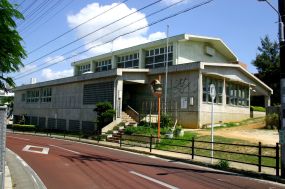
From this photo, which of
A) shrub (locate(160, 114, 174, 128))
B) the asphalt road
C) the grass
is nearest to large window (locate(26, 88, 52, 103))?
shrub (locate(160, 114, 174, 128))

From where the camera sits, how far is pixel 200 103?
32.9m

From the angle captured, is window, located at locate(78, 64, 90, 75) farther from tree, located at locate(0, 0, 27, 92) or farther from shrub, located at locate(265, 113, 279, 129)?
tree, located at locate(0, 0, 27, 92)

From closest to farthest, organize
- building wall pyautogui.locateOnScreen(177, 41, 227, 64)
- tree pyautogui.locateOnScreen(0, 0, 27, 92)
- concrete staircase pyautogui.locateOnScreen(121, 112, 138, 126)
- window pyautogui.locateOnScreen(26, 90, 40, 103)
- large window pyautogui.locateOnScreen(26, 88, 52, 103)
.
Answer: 1. tree pyautogui.locateOnScreen(0, 0, 27, 92)
2. concrete staircase pyautogui.locateOnScreen(121, 112, 138, 126)
3. building wall pyautogui.locateOnScreen(177, 41, 227, 64)
4. large window pyautogui.locateOnScreen(26, 88, 52, 103)
5. window pyautogui.locateOnScreen(26, 90, 40, 103)

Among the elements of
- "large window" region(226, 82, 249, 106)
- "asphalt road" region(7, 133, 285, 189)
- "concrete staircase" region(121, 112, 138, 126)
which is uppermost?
"large window" region(226, 82, 249, 106)

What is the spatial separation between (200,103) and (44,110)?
2920 centimetres

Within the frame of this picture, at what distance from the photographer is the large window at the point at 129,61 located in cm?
4447

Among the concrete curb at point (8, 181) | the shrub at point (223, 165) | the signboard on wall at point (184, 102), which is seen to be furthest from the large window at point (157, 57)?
the concrete curb at point (8, 181)

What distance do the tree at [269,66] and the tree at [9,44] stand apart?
176ft

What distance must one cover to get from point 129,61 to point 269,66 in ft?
93.5

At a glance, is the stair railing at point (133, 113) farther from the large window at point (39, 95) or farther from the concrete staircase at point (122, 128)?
the large window at point (39, 95)

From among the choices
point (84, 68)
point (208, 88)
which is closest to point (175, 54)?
point (208, 88)

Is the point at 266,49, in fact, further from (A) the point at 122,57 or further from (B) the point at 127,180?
(B) the point at 127,180

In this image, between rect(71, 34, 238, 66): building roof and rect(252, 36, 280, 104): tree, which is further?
rect(252, 36, 280, 104): tree

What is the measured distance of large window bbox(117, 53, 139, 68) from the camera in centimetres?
4447
